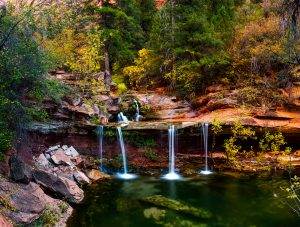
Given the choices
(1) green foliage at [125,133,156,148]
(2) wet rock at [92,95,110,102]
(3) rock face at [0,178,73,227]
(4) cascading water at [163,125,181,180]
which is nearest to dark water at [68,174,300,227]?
(3) rock face at [0,178,73,227]

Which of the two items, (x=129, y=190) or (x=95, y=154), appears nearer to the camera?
(x=129, y=190)

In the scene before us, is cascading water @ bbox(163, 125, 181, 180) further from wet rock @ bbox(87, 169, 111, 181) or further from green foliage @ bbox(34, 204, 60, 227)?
green foliage @ bbox(34, 204, 60, 227)

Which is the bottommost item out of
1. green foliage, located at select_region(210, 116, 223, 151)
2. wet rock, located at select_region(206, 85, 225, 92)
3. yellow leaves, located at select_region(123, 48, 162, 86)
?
green foliage, located at select_region(210, 116, 223, 151)

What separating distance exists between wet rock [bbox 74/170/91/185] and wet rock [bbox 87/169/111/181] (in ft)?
2.73

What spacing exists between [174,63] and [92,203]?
56.2 feet

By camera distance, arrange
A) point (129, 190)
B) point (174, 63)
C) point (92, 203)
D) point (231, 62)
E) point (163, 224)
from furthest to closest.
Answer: point (174, 63) < point (231, 62) < point (129, 190) < point (92, 203) < point (163, 224)

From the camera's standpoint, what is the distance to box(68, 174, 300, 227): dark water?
49.9 ft

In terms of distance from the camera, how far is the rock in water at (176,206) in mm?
16219

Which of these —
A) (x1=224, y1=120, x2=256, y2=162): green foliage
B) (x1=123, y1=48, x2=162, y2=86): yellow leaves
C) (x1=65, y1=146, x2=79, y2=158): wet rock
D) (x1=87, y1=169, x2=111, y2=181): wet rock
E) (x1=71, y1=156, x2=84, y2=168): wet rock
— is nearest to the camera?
(x1=87, y1=169, x2=111, y2=181): wet rock

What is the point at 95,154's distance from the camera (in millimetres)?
24297

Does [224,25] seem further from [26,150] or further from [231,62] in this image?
[26,150]

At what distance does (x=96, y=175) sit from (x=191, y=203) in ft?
22.9

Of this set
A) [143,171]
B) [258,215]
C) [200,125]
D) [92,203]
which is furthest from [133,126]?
[258,215]

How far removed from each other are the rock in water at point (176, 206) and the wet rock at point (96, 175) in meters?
4.70
